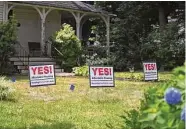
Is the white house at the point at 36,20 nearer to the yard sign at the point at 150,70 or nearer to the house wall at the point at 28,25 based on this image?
the house wall at the point at 28,25

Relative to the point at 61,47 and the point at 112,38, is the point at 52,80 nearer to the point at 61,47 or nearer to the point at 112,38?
the point at 61,47

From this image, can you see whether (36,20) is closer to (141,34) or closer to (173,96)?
(141,34)

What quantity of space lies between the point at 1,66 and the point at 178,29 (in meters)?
11.0

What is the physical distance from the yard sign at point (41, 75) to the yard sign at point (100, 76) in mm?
1028

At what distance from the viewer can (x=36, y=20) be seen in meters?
24.2

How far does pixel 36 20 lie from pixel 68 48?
4128 millimetres

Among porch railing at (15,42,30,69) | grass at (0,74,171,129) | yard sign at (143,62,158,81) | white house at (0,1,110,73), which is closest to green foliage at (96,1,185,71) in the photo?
white house at (0,1,110,73)

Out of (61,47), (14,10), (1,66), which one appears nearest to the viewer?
(1,66)

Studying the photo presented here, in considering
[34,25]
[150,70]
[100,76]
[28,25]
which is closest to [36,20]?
[34,25]

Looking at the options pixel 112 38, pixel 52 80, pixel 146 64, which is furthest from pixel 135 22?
pixel 52 80

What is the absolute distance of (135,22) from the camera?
26.7m

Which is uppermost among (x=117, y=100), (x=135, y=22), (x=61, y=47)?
(x=135, y=22)

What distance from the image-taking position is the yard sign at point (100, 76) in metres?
10.7

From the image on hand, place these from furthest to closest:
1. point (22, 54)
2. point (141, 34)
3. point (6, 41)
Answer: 1. point (141, 34)
2. point (22, 54)
3. point (6, 41)
